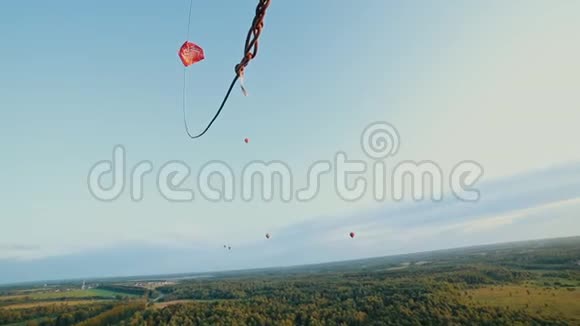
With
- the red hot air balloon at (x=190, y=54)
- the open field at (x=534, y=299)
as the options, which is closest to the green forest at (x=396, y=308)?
the open field at (x=534, y=299)

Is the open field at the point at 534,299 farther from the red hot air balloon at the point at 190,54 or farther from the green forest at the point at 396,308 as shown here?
the red hot air balloon at the point at 190,54

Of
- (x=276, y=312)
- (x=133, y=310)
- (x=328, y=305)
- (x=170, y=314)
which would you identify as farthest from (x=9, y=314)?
(x=328, y=305)

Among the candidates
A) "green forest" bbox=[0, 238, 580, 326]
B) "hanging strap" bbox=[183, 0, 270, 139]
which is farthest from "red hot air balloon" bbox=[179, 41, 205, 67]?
"green forest" bbox=[0, 238, 580, 326]

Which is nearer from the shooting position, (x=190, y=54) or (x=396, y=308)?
(x=190, y=54)

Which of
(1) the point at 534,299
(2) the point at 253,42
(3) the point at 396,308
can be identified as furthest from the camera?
(1) the point at 534,299

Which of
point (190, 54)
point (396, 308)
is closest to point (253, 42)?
point (190, 54)

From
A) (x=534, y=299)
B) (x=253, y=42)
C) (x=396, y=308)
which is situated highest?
(x=253, y=42)

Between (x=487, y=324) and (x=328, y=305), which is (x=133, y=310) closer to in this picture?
(x=328, y=305)

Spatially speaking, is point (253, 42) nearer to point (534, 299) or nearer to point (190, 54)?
point (190, 54)
